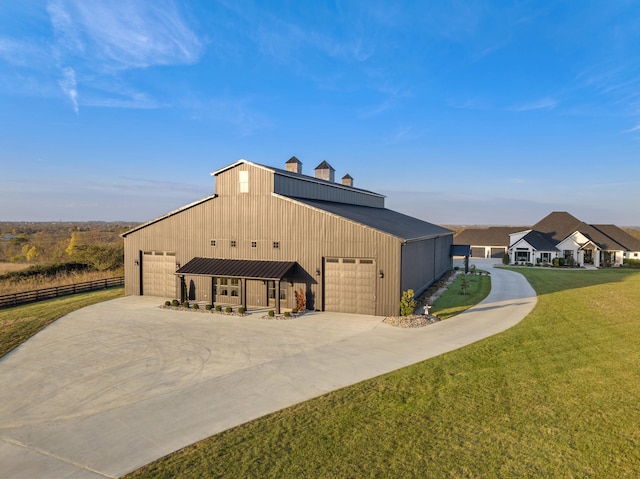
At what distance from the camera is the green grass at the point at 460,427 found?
7.18m

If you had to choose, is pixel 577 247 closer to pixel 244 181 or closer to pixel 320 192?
pixel 320 192

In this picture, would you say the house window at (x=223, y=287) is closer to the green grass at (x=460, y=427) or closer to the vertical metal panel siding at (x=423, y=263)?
the vertical metal panel siding at (x=423, y=263)

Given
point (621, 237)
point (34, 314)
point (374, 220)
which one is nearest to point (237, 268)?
point (374, 220)

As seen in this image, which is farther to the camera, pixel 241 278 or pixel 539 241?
pixel 539 241

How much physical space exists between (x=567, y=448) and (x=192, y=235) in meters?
22.5

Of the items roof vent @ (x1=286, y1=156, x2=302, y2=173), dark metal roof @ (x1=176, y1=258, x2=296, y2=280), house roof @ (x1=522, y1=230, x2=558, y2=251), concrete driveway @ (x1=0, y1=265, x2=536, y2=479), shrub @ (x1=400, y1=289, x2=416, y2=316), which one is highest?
roof vent @ (x1=286, y1=156, x2=302, y2=173)

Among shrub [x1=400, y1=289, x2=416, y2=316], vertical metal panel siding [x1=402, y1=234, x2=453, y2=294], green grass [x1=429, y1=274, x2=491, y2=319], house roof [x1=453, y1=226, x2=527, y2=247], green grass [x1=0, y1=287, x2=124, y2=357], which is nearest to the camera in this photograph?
green grass [x1=0, y1=287, x2=124, y2=357]

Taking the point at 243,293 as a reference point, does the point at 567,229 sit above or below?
above

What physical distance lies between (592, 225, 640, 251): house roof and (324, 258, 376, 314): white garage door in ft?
152

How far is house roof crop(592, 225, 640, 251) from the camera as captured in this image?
4897 cm

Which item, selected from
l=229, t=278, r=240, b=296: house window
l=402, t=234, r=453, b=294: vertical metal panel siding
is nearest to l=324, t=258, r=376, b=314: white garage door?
l=402, t=234, r=453, b=294: vertical metal panel siding

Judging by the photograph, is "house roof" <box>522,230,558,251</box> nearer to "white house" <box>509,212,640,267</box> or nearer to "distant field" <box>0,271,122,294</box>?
"white house" <box>509,212,640,267</box>

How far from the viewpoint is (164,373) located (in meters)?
12.2

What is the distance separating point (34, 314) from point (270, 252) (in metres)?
13.4
